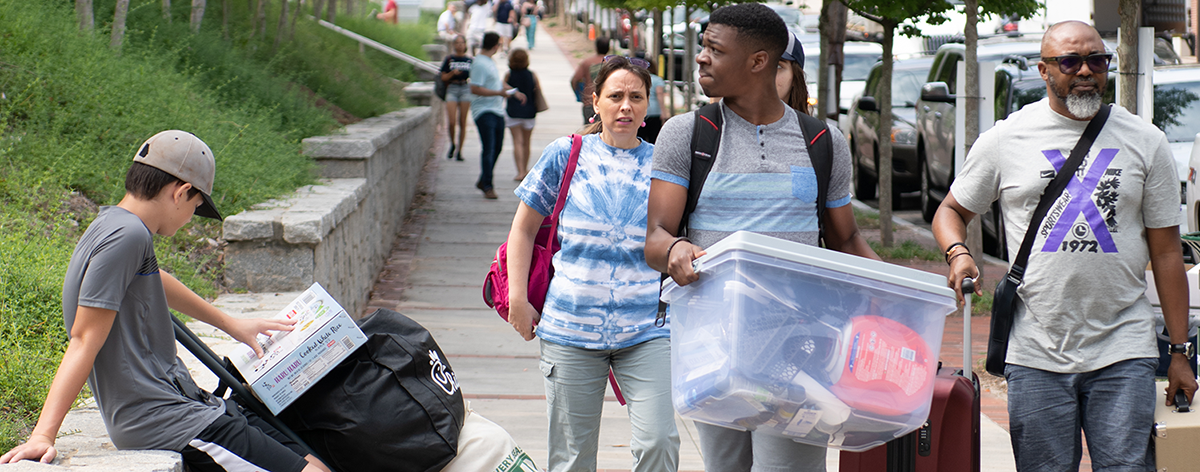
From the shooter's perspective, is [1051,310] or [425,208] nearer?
[1051,310]

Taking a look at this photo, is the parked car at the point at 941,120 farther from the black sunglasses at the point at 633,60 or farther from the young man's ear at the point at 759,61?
the young man's ear at the point at 759,61

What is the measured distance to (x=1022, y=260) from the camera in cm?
329

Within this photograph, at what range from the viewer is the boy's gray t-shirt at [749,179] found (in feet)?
9.52

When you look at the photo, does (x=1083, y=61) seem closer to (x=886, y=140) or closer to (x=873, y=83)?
(x=886, y=140)

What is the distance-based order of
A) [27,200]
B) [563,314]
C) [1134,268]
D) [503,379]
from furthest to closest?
1. [503,379]
2. [27,200]
3. [563,314]
4. [1134,268]

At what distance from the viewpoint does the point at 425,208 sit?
11.8 metres

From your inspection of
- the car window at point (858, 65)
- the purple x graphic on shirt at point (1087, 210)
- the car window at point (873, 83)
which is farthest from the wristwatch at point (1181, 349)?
the car window at point (858, 65)

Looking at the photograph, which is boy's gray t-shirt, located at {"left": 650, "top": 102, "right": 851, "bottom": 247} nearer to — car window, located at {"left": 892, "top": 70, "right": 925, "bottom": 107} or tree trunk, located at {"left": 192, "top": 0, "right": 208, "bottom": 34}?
tree trunk, located at {"left": 192, "top": 0, "right": 208, "bottom": 34}

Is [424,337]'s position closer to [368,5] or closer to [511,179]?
[511,179]

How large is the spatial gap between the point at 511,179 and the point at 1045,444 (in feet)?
35.6

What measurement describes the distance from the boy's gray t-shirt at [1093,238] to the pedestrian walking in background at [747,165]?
635mm

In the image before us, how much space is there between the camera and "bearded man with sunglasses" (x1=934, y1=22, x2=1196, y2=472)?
320cm

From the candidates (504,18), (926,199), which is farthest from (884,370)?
(504,18)

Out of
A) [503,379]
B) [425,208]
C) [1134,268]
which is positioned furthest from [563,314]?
[425,208]
